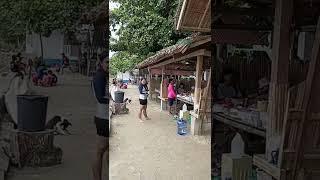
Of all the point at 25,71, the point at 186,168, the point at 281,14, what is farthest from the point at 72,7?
the point at 186,168

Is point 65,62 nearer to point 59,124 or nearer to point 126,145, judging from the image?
point 59,124

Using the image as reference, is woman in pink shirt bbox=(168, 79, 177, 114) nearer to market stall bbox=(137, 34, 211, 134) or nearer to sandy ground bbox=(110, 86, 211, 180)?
market stall bbox=(137, 34, 211, 134)

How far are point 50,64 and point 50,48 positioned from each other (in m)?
0.11

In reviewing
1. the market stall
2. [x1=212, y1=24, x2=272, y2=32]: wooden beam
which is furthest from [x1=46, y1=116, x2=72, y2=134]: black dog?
the market stall

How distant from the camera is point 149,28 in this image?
20.7 feet

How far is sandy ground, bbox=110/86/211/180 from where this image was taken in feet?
16.8

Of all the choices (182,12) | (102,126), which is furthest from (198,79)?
(102,126)

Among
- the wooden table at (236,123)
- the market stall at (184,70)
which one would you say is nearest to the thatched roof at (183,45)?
the market stall at (184,70)

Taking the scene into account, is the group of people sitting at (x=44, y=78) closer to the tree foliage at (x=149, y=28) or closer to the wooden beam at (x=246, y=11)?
the wooden beam at (x=246, y=11)

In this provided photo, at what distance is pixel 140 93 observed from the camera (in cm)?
780

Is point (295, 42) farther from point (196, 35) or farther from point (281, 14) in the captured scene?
point (196, 35)

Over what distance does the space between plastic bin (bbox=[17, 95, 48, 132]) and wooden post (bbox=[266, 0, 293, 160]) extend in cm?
150

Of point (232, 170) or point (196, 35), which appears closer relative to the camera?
point (232, 170)

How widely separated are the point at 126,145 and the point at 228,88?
9.12 ft
